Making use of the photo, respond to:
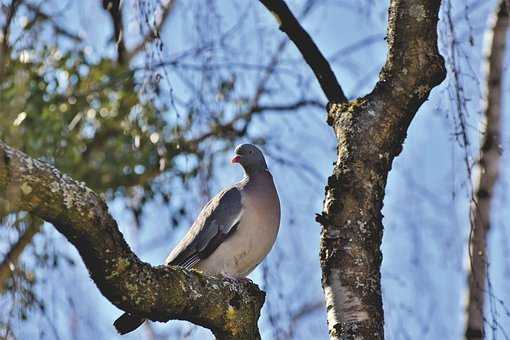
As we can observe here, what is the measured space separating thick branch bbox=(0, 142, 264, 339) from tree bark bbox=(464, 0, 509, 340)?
1.22 m

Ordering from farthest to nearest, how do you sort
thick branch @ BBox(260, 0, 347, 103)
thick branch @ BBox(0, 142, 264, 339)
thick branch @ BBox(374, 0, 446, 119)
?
thick branch @ BBox(260, 0, 347, 103) < thick branch @ BBox(374, 0, 446, 119) < thick branch @ BBox(0, 142, 264, 339)

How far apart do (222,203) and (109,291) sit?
1.57m

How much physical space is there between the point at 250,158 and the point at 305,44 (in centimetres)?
101

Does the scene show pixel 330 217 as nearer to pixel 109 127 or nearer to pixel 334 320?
pixel 334 320

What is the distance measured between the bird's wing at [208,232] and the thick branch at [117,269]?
1.04 metres

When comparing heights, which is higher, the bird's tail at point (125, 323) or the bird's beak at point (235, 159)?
the bird's beak at point (235, 159)

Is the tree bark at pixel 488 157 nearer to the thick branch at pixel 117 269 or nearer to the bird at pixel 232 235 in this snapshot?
the bird at pixel 232 235

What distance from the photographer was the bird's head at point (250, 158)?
435 centimetres

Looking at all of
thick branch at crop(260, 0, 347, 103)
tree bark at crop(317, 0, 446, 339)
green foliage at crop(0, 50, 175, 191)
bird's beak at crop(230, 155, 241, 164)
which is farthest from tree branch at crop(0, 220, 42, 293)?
tree bark at crop(317, 0, 446, 339)

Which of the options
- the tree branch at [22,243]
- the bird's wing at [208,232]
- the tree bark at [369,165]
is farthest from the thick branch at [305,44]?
the tree branch at [22,243]

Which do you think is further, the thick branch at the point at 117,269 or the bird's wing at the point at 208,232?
the bird's wing at the point at 208,232

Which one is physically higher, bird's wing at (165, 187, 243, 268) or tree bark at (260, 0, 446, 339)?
bird's wing at (165, 187, 243, 268)

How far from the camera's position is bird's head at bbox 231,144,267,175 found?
435 cm

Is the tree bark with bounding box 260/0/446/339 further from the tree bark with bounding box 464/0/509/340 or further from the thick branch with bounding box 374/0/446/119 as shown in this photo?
the tree bark with bounding box 464/0/509/340
